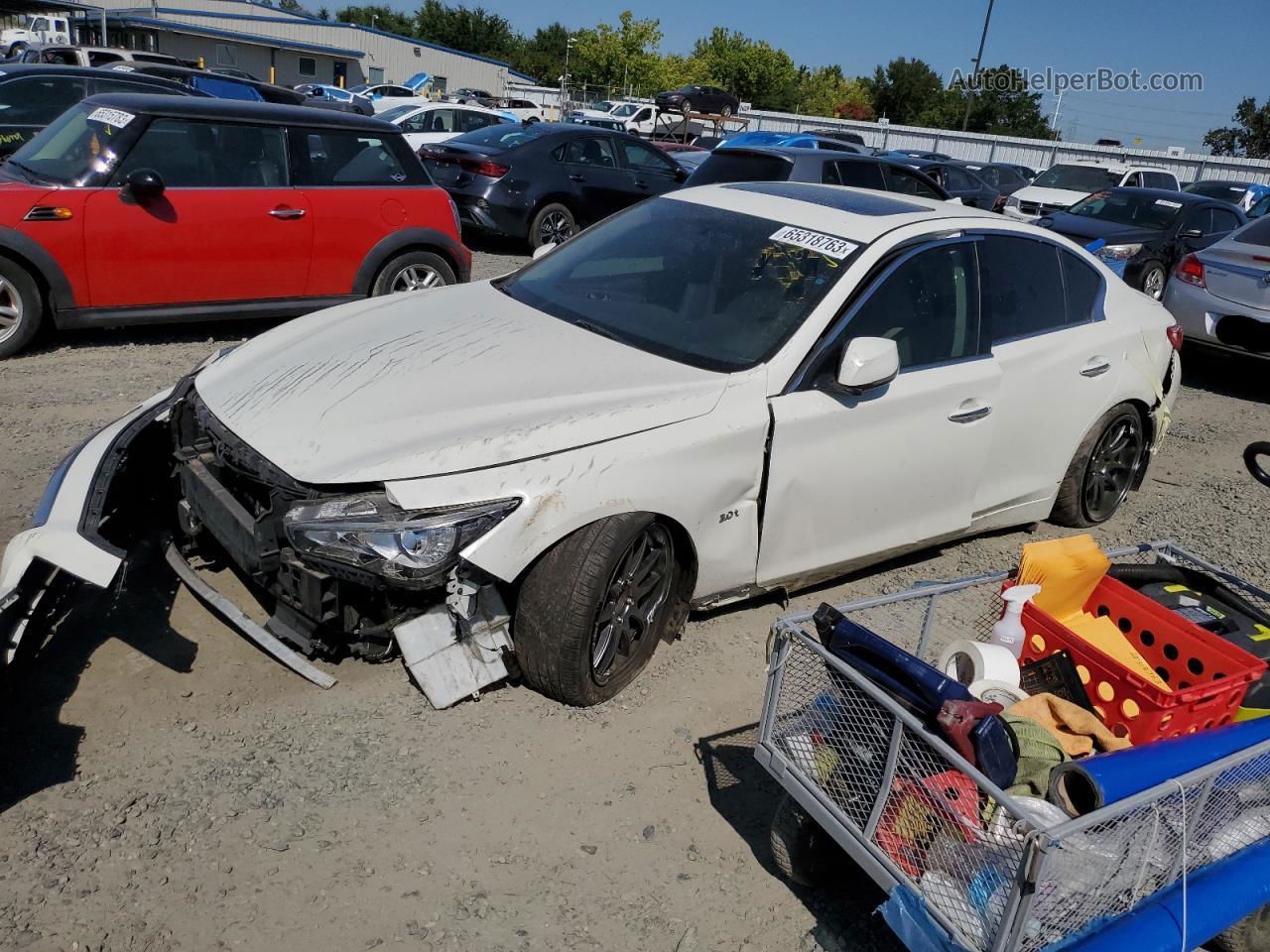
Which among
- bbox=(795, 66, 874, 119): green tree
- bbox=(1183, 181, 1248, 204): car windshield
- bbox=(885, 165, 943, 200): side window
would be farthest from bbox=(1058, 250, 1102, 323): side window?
bbox=(795, 66, 874, 119): green tree

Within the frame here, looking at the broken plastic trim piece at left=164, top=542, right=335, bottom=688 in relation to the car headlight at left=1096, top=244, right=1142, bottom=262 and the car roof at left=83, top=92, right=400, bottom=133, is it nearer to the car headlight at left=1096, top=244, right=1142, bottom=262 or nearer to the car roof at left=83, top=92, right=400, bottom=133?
the car roof at left=83, top=92, right=400, bottom=133

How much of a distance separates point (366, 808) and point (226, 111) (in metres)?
5.64

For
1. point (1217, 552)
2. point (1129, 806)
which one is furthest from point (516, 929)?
point (1217, 552)

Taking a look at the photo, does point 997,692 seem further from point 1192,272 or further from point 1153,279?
point 1153,279

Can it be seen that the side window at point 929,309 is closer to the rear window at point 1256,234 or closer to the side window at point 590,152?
the rear window at point 1256,234

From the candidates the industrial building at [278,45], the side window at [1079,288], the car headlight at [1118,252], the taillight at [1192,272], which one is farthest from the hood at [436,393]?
the industrial building at [278,45]

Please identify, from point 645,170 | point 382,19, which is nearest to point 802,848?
point 645,170

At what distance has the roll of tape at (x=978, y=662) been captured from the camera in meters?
3.16

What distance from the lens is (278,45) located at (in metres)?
53.0

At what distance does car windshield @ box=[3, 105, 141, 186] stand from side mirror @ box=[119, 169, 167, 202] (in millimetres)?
211

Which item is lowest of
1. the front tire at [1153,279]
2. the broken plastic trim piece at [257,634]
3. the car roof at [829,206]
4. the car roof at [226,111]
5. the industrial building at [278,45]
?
the broken plastic trim piece at [257,634]

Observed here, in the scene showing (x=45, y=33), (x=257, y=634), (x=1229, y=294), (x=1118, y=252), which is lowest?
(x=257, y=634)

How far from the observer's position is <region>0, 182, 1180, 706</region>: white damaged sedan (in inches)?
125

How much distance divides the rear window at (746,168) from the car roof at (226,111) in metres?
4.13
